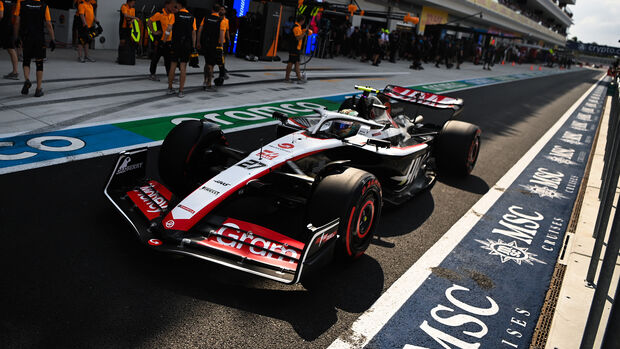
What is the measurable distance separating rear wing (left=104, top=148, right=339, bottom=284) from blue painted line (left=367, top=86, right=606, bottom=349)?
2.13 ft

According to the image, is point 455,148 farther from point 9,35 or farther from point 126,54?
point 126,54

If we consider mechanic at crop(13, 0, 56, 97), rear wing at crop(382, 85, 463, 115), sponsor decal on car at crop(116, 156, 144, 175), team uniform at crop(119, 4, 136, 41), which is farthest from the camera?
team uniform at crop(119, 4, 136, 41)

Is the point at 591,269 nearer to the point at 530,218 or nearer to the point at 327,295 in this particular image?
the point at 530,218

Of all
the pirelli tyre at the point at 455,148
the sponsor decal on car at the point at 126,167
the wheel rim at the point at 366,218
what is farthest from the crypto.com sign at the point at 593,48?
the sponsor decal on car at the point at 126,167

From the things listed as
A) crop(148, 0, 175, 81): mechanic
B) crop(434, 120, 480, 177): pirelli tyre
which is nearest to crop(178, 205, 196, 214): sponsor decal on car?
crop(434, 120, 480, 177): pirelli tyre

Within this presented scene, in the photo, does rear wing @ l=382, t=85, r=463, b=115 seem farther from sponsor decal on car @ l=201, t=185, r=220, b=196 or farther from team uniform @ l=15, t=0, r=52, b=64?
team uniform @ l=15, t=0, r=52, b=64

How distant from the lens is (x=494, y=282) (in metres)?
3.86

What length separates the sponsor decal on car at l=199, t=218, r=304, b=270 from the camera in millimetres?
3148

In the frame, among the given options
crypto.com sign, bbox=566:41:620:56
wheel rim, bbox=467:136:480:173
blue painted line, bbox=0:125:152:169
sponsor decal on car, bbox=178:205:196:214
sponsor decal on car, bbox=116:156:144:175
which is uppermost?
crypto.com sign, bbox=566:41:620:56

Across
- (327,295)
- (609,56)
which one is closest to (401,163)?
(327,295)

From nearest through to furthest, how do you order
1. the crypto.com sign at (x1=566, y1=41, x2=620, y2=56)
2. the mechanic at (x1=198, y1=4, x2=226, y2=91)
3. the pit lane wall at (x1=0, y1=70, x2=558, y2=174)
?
1. the pit lane wall at (x1=0, y1=70, x2=558, y2=174)
2. the mechanic at (x1=198, y1=4, x2=226, y2=91)
3. the crypto.com sign at (x1=566, y1=41, x2=620, y2=56)

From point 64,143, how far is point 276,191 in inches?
126

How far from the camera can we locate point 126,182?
13.3 feet

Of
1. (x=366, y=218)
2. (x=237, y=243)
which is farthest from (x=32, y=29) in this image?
(x=366, y=218)
